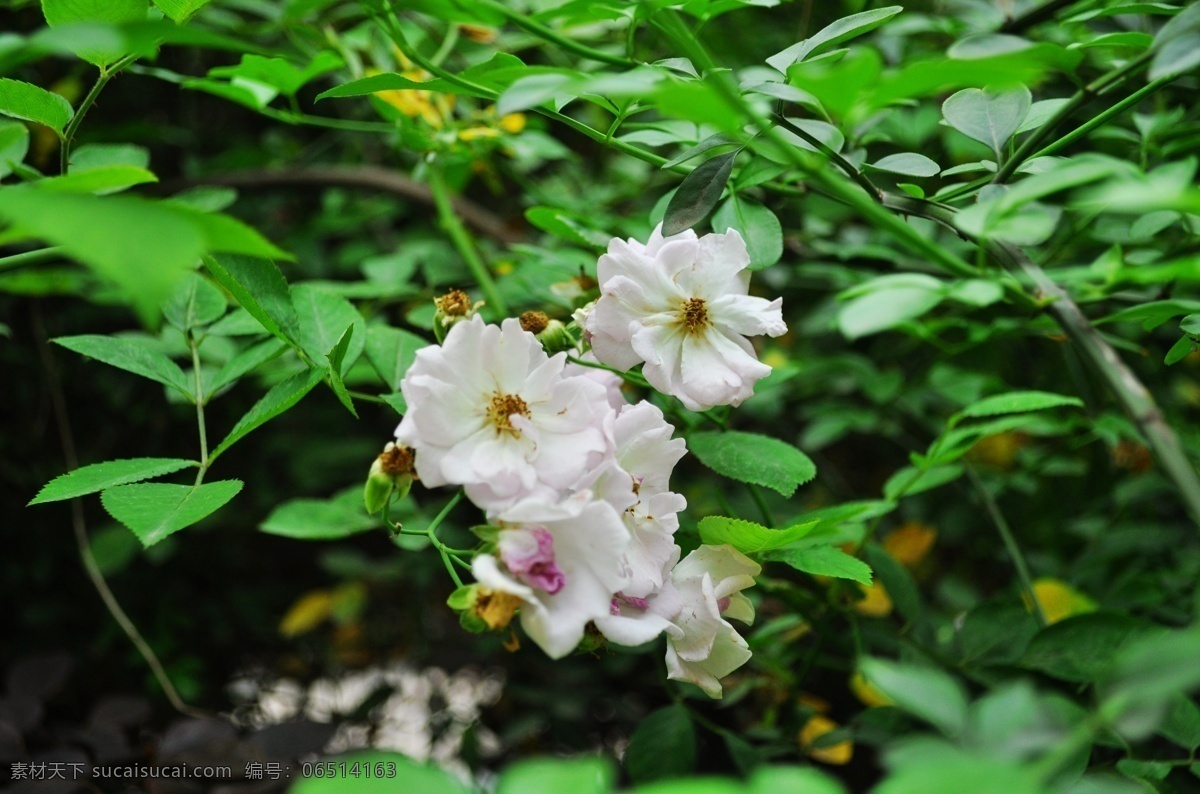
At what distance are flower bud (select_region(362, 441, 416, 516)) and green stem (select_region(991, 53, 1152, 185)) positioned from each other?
450 millimetres

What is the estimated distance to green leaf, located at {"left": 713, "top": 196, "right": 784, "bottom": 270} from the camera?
0.64 m

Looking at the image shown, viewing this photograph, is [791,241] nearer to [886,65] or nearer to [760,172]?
[886,65]

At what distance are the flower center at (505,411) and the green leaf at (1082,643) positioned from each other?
50cm

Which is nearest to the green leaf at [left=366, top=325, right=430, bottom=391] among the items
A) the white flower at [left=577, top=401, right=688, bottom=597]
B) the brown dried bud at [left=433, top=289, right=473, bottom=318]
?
the brown dried bud at [left=433, top=289, right=473, bottom=318]

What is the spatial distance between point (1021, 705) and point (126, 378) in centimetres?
128

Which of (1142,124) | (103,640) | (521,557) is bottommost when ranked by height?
(103,640)

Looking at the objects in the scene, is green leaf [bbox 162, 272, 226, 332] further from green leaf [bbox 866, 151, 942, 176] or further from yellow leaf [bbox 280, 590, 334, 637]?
yellow leaf [bbox 280, 590, 334, 637]

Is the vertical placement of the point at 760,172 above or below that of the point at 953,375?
above

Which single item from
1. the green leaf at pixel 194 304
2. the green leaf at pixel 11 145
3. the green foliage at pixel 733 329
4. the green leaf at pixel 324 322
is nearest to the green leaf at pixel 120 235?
the green foliage at pixel 733 329

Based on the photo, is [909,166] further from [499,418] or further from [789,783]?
[789,783]

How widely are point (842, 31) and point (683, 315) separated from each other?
230 mm

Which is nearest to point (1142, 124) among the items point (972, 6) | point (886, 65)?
point (972, 6)

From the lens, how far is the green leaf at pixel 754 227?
2.09 feet

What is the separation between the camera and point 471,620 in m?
0.52
